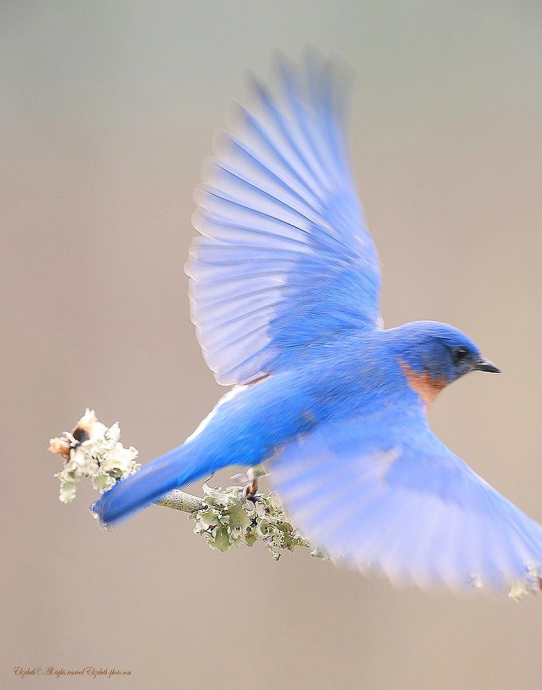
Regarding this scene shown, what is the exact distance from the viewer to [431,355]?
1.54 metres

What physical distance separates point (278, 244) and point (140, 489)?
77 centimetres

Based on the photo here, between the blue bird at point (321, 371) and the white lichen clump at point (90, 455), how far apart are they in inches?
1.2

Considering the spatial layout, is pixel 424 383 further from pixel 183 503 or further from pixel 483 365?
pixel 183 503

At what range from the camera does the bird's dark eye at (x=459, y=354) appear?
156cm

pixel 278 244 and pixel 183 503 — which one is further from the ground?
pixel 278 244

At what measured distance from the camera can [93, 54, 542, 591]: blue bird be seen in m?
1.16

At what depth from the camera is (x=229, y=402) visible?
4.73ft

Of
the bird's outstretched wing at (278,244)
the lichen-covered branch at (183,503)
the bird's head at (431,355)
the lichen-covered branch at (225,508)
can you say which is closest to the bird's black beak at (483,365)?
the bird's head at (431,355)

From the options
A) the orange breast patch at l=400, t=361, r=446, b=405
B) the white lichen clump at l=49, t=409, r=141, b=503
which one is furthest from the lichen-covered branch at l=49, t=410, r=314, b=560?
the orange breast patch at l=400, t=361, r=446, b=405

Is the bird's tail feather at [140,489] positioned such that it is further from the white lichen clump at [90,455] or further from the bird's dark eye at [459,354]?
the bird's dark eye at [459,354]

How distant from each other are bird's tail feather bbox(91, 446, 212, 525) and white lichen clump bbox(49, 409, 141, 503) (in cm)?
2

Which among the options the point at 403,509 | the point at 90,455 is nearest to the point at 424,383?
the point at 403,509

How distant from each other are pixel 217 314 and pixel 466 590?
0.81m

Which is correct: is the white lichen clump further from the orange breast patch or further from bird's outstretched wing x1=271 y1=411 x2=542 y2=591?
the orange breast patch
